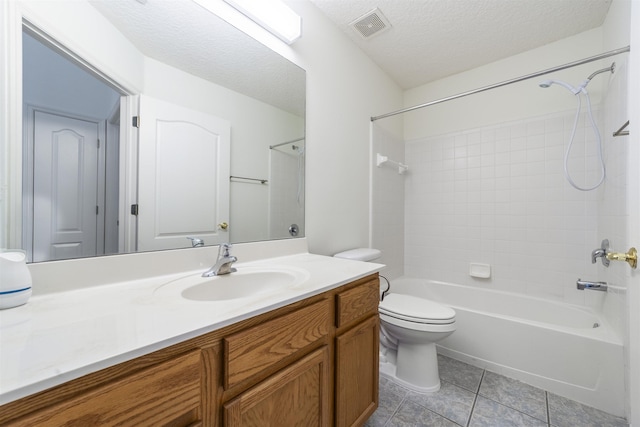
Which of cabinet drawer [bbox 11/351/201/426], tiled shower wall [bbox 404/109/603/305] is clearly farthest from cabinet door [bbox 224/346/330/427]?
tiled shower wall [bbox 404/109/603/305]

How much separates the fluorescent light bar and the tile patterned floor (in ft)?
6.72

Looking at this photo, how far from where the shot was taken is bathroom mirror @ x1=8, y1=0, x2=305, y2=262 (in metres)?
0.73

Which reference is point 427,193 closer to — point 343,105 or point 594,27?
point 343,105

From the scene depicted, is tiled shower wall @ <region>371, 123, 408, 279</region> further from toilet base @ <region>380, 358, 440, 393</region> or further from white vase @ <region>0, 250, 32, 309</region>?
white vase @ <region>0, 250, 32, 309</region>

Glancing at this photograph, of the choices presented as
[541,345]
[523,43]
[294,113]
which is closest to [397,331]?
[541,345]

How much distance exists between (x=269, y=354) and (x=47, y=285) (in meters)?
0.66

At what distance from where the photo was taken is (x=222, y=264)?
984mm

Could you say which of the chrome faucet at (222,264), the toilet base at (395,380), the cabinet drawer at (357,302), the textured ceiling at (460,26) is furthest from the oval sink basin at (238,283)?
the textured ceiling at (460,26)

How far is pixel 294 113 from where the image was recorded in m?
1.46

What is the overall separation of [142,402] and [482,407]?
1.62 metres

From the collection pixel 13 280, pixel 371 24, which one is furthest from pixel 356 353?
pixel 371 24

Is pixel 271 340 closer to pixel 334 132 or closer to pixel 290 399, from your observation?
pixel 290 399

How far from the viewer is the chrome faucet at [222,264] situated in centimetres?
98

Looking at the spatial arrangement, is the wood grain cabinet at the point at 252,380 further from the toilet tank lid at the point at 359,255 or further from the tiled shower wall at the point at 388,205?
the tiled shower wall at the point at 388,205
